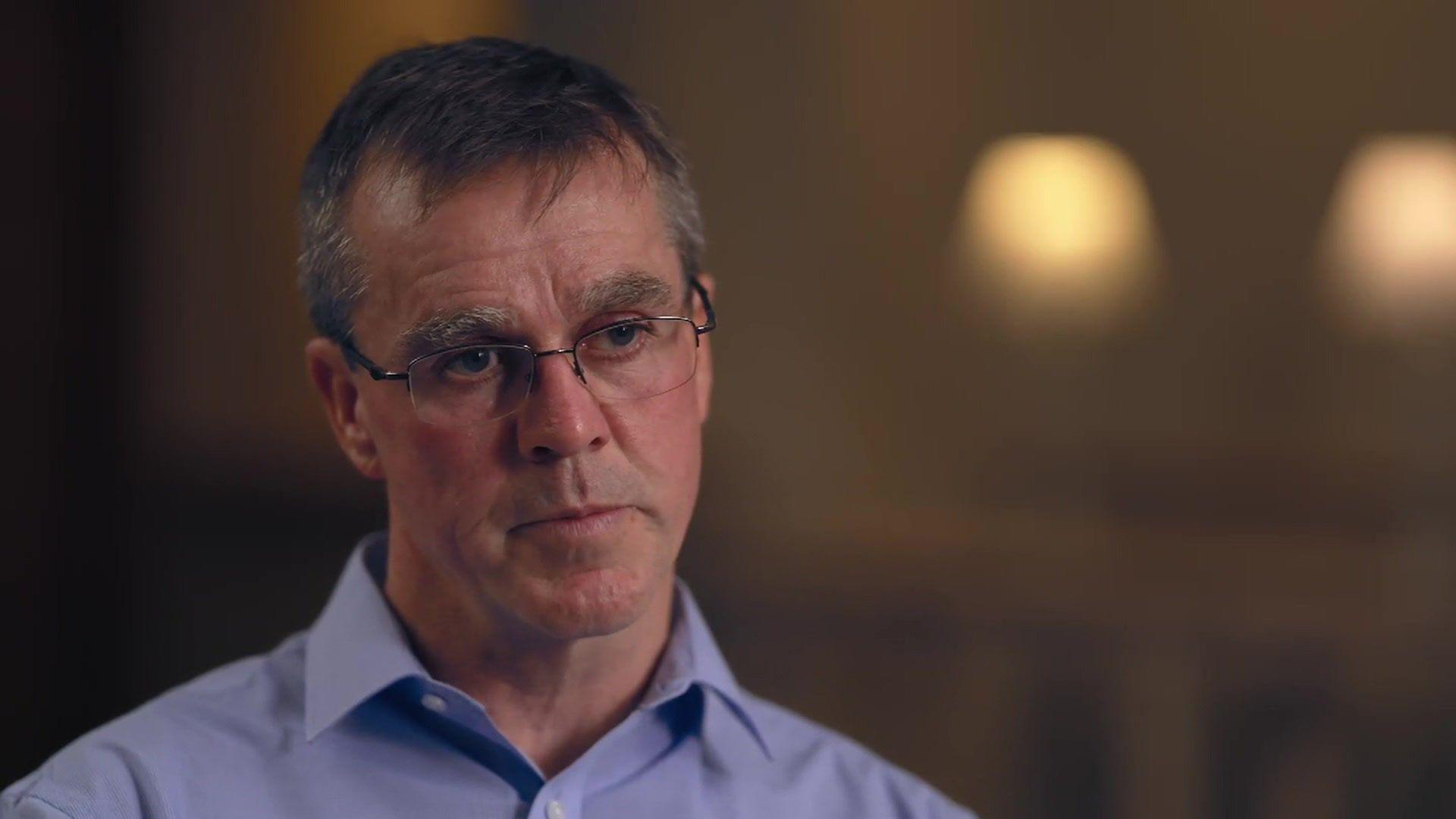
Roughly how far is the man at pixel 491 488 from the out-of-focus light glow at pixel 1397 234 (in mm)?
1040

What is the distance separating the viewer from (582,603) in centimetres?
147

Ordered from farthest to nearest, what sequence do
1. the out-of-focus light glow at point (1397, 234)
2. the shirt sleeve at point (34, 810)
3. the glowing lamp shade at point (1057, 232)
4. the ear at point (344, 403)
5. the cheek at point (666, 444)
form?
the glowing lamp shade at point (1057, 232)
the out-of-focus light glow at point (1397, 234)
the ear at point (344, 403)
the cheek at point (666, 444)
the shirt sleeve at point (34, 810)

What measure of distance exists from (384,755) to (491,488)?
0.30m

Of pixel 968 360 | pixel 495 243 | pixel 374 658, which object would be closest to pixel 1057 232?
pixel 968 360

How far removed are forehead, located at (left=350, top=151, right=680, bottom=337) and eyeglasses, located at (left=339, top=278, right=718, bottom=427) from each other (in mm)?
45

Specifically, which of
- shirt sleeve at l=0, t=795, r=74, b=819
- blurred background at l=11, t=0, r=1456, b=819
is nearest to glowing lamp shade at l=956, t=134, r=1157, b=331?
blurred background at l=11, t=0, r=1456, b=819

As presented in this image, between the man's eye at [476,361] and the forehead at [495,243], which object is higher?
the forehead at [495,243]

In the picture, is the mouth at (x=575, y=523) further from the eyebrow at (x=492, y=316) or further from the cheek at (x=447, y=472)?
the eyebrow at (x=492, y=316)

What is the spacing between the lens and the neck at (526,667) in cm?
157

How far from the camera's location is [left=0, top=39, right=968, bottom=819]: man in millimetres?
1476

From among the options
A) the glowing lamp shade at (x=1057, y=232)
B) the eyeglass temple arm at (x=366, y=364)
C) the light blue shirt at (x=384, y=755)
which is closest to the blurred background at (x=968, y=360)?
the glowing lamp shade at (x=1057, y=232)

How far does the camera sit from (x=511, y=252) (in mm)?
1479

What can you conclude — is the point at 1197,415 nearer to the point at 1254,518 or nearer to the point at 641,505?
the point at 1254,518

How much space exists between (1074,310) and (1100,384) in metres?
A: 0.12
